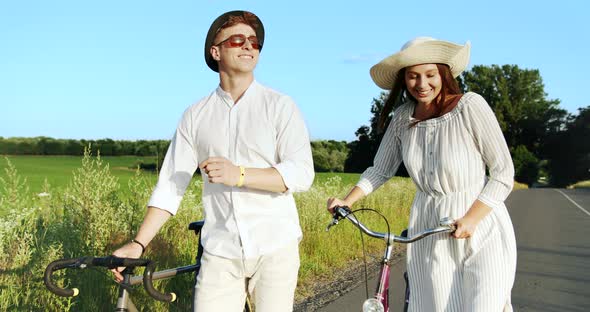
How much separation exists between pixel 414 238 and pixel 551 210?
20.6 m

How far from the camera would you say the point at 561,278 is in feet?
29.7

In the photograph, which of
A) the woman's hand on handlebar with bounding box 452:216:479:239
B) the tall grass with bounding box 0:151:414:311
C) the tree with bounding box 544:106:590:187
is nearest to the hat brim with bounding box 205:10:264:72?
the woman's hand on handlebar with bounding box 452:216:479:239

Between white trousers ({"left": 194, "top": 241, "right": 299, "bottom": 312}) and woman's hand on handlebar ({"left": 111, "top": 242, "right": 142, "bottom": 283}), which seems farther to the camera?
white trousers ({"left": 194, "top": 241, "right": 299, "bottom": 312})

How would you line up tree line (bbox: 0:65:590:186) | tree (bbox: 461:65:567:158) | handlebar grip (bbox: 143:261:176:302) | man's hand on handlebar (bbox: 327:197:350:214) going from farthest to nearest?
tree (bbox: 461:65:567:158) → tree line (bbox: 0:65:590:186) → man's hand on handlebar (bbox: 327:197:350:214) → handlebar grip (bbox: 143:261:176:302)

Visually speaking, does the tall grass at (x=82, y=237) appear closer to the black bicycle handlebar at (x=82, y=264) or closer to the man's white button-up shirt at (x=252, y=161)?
the black bicycle handlebar at (x=82, y=264)

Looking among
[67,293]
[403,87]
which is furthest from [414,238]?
[67,293]

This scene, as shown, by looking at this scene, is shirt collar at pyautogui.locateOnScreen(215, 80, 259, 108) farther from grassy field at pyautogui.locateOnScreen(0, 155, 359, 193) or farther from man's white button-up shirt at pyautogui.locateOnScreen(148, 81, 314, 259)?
grassy field at pyautogui.locateOnScreen(0, 155, 359, 193)

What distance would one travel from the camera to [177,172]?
3.16 metres

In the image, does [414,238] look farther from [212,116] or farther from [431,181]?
[212,116]

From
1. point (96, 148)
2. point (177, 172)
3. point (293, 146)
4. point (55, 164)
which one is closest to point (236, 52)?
point (293, 146)

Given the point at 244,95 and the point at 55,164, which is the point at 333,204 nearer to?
the point at 244,95

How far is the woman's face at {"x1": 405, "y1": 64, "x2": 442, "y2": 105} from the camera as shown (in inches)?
139

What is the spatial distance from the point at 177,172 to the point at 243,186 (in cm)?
43

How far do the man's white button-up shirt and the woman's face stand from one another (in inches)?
30.1
